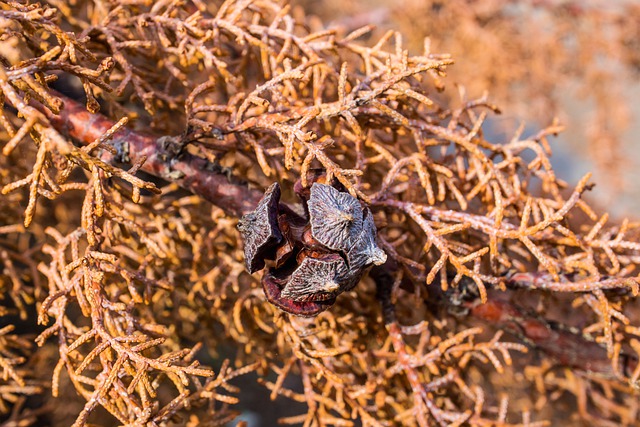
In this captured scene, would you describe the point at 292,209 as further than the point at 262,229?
Yes

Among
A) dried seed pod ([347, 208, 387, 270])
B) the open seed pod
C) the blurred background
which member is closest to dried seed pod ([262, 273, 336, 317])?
the open seed pod

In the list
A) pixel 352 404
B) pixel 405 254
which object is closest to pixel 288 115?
pixel 405 254

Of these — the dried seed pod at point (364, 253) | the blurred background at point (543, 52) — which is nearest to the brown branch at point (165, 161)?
the dried seed pod at point (364, 253)

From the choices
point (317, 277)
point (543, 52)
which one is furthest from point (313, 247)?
point (543, 52)

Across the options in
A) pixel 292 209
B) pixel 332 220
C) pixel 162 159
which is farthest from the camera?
pixel 162 159

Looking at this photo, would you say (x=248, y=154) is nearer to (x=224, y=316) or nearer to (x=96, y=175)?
(x=96, y=175)

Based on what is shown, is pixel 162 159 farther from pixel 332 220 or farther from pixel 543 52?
pixel 543 52

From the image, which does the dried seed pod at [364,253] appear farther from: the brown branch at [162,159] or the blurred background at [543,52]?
the blurred background at [543,52]
